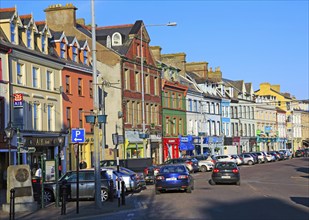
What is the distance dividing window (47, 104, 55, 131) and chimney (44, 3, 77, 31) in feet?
47.6

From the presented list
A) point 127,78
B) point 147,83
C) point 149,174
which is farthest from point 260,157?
point 149,174

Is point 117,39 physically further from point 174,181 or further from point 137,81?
point 174,181

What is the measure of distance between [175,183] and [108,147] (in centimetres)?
2692

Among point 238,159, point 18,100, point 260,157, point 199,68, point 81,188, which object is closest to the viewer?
point 81,188

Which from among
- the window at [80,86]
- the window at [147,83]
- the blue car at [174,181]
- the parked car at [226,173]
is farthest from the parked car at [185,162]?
the blue car at [174,181]

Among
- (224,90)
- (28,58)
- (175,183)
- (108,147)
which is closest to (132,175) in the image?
(175,183)

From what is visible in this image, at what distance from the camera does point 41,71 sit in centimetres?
4128

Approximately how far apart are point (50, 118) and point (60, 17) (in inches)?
632

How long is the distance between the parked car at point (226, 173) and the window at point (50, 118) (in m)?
14.0

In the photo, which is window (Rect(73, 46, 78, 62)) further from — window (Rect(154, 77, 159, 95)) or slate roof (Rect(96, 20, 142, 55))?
window (Rect(154, 77, 159, 95))

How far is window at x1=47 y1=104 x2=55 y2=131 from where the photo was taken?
139ft

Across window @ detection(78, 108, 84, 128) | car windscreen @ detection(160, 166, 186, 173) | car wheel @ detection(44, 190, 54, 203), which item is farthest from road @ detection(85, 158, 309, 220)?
window @ detection(78, 108, 84, 128)

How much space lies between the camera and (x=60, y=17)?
182ft

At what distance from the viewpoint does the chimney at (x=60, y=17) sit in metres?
54.9
